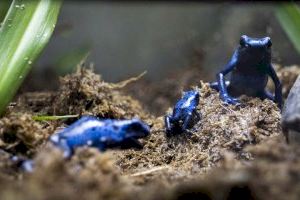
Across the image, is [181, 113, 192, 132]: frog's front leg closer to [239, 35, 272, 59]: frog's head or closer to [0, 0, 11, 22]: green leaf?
[239, 35, 272, 59]: frog's head

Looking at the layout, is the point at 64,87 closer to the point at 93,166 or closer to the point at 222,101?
the point at 222,101

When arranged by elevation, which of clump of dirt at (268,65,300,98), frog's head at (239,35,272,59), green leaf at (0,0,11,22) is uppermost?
green leaf at (0,0,11,22)

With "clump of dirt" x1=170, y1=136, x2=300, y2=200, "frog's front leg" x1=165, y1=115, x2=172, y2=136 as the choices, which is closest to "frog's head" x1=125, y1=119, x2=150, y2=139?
"clump of dirt" x1=170, y1=136, x2=300, y2=200

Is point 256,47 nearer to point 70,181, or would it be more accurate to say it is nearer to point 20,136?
point 20,136

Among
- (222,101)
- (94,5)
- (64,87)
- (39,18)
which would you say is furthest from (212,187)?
(94,5)

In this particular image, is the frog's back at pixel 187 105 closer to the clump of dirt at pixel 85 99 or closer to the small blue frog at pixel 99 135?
the clump of dirt at pixel 85 99

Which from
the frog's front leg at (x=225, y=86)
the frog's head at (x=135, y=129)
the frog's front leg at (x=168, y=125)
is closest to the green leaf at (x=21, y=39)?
the frog's head at (x=135, y=129)
